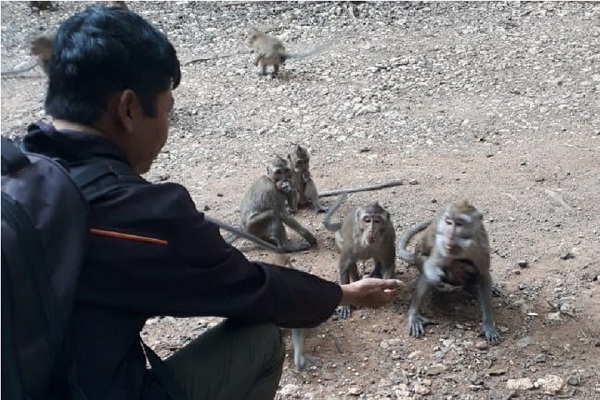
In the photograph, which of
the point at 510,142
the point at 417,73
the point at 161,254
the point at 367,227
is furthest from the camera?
the point at 417,73

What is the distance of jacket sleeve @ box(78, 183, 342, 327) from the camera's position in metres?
2.20

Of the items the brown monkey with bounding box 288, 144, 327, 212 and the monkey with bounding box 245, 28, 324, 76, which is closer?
the brown monkey with bounding box 288, 144, 327, 212

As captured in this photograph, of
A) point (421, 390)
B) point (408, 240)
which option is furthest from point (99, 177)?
point (408, 240)

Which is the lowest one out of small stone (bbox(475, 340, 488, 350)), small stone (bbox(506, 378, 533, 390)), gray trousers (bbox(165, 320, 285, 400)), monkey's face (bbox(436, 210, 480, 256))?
small stone (bbox(475, 340, 488, 350))

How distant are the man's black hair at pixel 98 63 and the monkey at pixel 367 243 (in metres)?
2.59

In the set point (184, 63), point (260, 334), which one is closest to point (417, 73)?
point (184, 63)

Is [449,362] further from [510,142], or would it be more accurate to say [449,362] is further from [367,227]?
[510,142]

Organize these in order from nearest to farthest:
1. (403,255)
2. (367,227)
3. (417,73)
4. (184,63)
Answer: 1. (367,227)
2. (403,255)
3. (417,73)
4. (184,63)

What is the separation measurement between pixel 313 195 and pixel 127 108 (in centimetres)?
394

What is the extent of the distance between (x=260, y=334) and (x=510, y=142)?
4626 mm

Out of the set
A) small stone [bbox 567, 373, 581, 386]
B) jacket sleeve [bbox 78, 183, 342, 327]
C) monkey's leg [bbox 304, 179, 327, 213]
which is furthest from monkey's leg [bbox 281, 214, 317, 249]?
jacket sleeve [bbox 78, 183, 342, 327]

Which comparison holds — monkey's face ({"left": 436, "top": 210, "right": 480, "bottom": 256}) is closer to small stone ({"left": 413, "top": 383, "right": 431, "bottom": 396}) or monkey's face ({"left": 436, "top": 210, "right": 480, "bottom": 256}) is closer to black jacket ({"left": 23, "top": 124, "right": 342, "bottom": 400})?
small stone ({"left": 413, "top": 383, "right": 431, "bottom": 396})

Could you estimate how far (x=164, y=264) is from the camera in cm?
231

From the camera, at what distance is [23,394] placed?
2092mm
